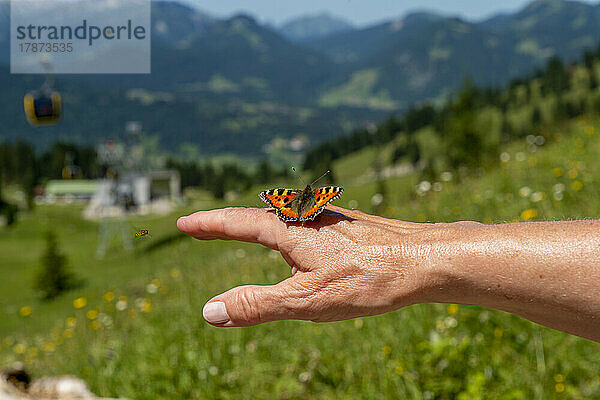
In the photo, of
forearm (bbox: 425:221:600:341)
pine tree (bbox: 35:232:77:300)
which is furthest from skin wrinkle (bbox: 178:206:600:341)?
pine tree (bbox: 35:232:77:300)

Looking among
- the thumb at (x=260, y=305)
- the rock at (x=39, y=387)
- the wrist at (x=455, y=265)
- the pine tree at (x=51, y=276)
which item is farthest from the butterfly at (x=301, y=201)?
the pine tree at (x=51, y=276)

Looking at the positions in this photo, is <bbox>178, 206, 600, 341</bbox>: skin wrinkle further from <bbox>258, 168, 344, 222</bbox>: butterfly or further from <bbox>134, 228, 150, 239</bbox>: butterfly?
<bbox>134, 228, 150, 239</bbox>: butterfly

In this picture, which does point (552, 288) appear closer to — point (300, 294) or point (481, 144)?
point (300, 294)

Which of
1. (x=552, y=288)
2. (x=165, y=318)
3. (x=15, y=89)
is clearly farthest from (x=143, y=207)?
(x=15, y=89)

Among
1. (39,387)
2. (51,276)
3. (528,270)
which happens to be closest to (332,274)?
(528,270)

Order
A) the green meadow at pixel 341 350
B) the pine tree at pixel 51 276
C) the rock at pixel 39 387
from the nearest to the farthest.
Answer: the green meadow at pixel 341 350
the rock at pixel 39 387
the pine tree at pixel 51 276

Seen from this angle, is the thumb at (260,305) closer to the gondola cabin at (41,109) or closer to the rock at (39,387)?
the rock at (39,387)
